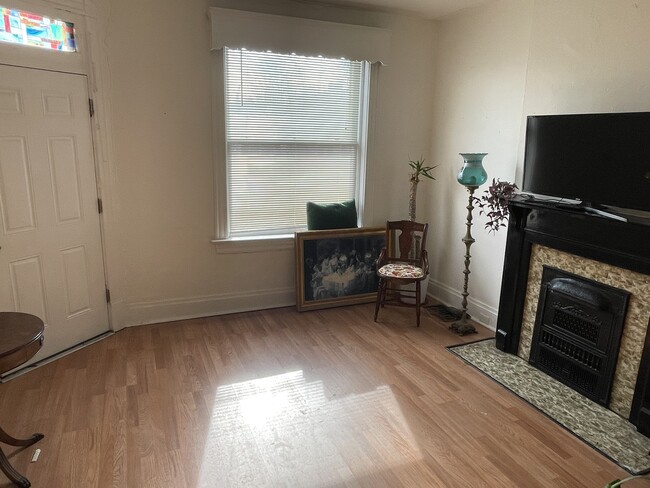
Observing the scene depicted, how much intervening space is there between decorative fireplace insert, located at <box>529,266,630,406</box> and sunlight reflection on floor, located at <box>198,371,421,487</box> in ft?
3.78

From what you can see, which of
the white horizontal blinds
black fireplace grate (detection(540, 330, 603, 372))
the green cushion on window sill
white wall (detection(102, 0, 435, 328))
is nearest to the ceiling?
white wall (detection(102, 0, 435, 328))

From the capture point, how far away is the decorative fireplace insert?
8.66 ft

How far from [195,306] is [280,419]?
169 cm

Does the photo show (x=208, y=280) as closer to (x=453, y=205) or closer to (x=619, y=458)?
(x=453, y=205)

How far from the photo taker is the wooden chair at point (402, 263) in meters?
3.82

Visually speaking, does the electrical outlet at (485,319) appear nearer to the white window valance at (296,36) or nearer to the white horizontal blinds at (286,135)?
the white horizontal blinds at (286,135)

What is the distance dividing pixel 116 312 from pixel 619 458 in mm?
3464

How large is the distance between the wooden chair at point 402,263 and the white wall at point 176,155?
2.04ft

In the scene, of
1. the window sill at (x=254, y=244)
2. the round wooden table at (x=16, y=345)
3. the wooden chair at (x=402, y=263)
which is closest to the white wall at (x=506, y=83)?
the wooden chair at (x=402, y=263)

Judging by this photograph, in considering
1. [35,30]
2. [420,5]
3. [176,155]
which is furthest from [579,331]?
[35,30]

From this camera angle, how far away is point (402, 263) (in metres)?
4.24

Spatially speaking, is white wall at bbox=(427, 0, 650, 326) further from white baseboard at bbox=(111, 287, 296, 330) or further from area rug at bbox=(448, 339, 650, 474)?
white baseboard at bbox=(111, 287, 296, 330)

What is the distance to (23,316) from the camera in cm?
216

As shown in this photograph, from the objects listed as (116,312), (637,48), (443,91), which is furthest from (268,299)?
(637,48)
